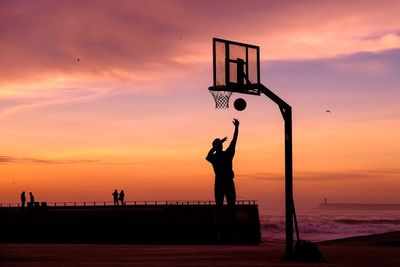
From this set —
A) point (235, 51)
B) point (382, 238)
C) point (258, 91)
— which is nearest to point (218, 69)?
point (235, 51)

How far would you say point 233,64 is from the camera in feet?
58.3

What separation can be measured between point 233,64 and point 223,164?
2690mm

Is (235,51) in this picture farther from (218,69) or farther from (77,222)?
(77,222)

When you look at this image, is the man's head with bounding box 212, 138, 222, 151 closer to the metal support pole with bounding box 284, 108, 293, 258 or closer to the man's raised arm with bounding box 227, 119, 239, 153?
the man's raised arm with bounding box 227, 119, 239, 153

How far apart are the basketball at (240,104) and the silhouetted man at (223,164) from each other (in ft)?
1.05

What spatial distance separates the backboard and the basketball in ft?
1.37

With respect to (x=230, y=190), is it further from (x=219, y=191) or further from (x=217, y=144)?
(x=217, y=144)

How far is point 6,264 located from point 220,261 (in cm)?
403

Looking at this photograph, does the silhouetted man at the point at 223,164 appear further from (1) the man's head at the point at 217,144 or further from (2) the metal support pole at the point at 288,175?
(2) the metal support pole at the point at 288,175

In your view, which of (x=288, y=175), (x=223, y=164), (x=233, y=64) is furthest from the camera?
(x=233, y=64)

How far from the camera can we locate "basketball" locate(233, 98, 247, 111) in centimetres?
1711

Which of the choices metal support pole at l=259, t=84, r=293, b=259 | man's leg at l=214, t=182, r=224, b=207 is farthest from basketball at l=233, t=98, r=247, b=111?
man's leg at l=214, t=182, r=224, b=207

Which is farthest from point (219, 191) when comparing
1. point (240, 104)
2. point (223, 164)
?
point (240, 104)

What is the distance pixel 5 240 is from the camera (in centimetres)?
4725
